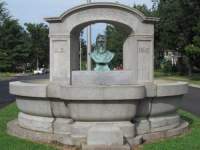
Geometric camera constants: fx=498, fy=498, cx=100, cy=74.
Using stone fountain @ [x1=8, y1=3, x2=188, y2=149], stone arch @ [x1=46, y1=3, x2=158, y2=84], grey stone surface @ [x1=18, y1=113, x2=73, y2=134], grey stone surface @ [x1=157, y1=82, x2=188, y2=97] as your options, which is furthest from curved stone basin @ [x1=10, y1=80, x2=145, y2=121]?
stone arch @ [x1=46, y1=3, x2=158, y2=84]

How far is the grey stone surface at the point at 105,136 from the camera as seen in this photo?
30.4 ft

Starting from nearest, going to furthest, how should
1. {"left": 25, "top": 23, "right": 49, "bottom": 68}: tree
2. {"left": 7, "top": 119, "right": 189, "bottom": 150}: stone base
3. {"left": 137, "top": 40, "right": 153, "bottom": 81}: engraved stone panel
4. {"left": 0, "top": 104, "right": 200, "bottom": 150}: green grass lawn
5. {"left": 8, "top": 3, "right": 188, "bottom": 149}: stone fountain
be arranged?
{"left": 0, "top": 104, "right": 200, "bottom": 150}: green grass lawn → {"left": 8, "top": 3, "right": 188, "bottom": 149}: stone fountain → {"left": 7, "top": 119, "right": 189, "bottom": 150}: stone base → {"left": 137, "top": 40, "right": 153, "bottom": 81}: engraved stone panel → {"left": 25, "top": 23, "right": 49, "bottom": 68}: tree

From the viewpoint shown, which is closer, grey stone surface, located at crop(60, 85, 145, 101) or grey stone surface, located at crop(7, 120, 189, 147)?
grey stone surface, located at crop(60, 85, 145, 101)

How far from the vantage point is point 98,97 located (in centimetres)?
953

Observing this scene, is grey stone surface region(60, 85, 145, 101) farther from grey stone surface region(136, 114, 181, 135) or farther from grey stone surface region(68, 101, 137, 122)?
grey stone surface region(136, 114, 181, 135)

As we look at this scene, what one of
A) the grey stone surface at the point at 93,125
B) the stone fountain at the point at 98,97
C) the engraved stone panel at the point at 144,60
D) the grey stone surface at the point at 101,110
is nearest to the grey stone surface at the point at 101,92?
the stone fountain at the point at 98,97

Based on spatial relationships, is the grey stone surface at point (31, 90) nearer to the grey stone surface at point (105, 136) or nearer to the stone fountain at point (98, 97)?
the stone fountain at point (98, 97)

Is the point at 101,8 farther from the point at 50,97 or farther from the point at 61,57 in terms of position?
the point at 50,97

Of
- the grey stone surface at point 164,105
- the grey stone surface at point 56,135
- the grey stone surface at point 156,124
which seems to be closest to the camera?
the grey stone surface at point 56,135

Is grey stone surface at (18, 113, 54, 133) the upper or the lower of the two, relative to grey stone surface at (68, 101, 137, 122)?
lower

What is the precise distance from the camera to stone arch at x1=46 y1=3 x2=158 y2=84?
1107 cm

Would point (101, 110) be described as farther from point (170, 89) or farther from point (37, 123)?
point (170, 89)

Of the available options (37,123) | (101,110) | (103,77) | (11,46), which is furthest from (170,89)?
(11,46)

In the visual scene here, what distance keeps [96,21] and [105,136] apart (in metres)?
3.13
